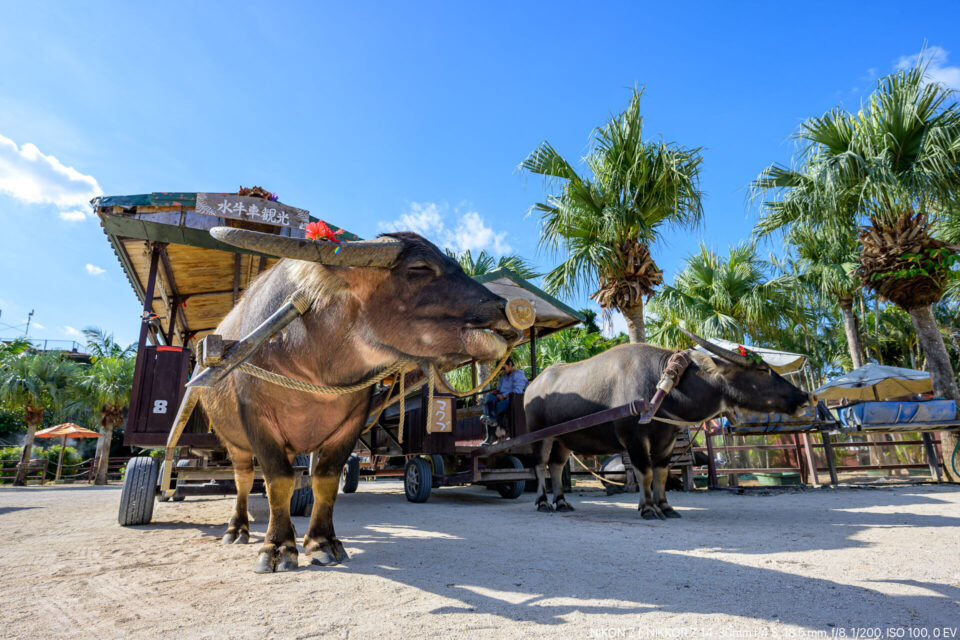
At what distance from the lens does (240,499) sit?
4438 millimetres

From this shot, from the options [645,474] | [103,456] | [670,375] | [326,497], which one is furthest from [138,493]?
[103,456]

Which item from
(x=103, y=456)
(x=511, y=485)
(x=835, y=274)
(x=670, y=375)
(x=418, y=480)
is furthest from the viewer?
(x=103, y=456)

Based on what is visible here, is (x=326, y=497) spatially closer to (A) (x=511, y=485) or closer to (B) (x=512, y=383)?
(B) (x=512, y=383)

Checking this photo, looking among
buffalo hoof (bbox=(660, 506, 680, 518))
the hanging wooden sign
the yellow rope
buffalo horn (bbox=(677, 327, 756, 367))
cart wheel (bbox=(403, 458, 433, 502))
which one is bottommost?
buffalo hoof (bbox=(660, 506, 680, 518))

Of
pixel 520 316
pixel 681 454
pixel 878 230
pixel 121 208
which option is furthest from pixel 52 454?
pixel 878 230

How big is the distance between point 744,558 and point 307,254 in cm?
339

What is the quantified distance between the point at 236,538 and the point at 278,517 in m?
1.48

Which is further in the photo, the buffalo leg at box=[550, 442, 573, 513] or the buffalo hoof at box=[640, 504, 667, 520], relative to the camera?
the buffalo leg at box=[550, 442, 573, 513]

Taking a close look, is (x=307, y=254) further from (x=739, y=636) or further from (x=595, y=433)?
(x=595, y=433)

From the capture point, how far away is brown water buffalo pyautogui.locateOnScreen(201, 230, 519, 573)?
2729 millimetres

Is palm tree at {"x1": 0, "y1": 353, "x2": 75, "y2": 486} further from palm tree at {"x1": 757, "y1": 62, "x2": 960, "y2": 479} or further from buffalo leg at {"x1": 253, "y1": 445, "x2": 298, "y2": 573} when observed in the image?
palm tree at {"x1": 757, "y1": 62, "x2": 960, "y2": 479}

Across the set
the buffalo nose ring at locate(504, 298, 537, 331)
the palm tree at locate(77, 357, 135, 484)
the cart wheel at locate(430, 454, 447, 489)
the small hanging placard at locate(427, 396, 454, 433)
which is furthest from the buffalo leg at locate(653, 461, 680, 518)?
the palm tree at locate(77, 357, 135, 484)

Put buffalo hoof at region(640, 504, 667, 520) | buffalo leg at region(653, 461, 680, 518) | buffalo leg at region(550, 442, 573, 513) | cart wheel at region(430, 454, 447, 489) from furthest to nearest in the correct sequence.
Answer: cart wheel at region(430, 454, 447, 489) → buffalo leg at region(550, 442, 573, 513) → buffalo leg at region(653, 461, 680, 518) → buffalo hoof at region(640, 504, 667, 520)

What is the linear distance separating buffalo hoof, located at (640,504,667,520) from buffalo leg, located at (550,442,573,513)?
1157mm
